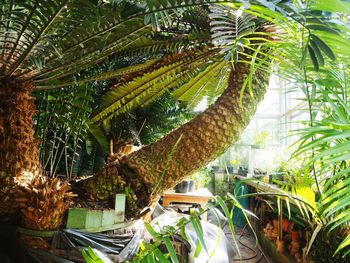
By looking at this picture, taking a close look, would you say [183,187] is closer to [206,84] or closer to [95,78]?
[206,84]

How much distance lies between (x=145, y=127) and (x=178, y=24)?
6.58 feet

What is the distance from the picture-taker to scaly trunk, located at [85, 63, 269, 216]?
1.69 meters

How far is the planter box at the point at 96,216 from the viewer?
1.51m

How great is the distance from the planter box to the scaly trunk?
0.27 ft

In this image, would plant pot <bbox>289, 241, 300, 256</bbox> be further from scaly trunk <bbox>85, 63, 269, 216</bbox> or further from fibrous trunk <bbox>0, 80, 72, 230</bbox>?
fibrous trunk <bbox>0, 80, 72, 230</bbox>

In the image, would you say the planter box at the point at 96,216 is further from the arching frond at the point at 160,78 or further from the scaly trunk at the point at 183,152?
the arching frond at the point at 160,78

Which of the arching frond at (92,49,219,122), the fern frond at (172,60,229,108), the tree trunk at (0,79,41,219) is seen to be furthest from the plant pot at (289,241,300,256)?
the tree trunk at (0,79,41,219)

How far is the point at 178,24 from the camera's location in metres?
1.98

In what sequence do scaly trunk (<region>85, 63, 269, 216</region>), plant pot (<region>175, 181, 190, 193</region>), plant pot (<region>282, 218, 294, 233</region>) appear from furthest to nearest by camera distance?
plant pot (<region>175, 181, 190, 193</region>)
plant pot (<region>282, 218, 294, 233</region>)
scaly trunk (<region>85, 63, 269, 216</region>)

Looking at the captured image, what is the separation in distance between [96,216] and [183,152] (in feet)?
2.06

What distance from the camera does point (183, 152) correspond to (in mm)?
1692

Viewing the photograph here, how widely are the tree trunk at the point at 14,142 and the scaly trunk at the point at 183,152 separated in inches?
15.3

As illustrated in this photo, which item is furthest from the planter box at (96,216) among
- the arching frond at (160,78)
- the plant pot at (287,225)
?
the plant pot at (287,225)

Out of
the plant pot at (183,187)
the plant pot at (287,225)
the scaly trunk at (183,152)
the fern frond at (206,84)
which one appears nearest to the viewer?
the scaly trunk at (183,152)
